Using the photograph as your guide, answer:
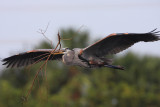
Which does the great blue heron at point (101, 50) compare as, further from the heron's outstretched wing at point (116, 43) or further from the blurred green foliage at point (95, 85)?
the blurred green foliage at point (95, 85)

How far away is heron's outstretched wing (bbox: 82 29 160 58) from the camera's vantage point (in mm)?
7828

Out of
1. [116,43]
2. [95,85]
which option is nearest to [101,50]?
[116,43]

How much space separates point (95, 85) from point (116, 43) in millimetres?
37818

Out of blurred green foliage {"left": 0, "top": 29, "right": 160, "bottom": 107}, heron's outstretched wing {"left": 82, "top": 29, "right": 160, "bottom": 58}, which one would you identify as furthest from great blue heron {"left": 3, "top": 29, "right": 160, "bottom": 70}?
blurred green foliage {"left": 0, "top": 29, "right": 160, "bottom": 107}

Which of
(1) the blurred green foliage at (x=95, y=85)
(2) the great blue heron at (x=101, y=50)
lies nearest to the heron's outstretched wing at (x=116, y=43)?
(2) the great blue heron at (x=101, y=50)

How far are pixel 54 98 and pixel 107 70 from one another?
27.7 feet

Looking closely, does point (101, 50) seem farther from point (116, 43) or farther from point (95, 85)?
point (95, 85)

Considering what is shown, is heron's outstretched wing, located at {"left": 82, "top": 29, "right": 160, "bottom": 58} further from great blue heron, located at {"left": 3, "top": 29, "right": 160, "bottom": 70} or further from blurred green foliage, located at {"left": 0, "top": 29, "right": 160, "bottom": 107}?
blurred green foliage, located at {"left": 0, "top": 29, "right": 160, "bottom": 107}

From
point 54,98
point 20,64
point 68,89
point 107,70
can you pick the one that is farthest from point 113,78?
point 20,64

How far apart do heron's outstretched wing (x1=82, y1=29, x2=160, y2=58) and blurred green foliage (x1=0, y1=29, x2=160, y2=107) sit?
2624 cm

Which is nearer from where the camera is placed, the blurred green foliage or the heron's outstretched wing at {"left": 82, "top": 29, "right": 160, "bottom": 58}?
the heron's outstretched wing at {"left": 82, "top": 29, "right": 160, "bottom": 58}

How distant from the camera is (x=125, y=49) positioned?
8.21 metres

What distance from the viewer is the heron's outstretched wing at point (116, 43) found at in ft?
25.7

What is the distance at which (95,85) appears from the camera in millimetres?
45750
